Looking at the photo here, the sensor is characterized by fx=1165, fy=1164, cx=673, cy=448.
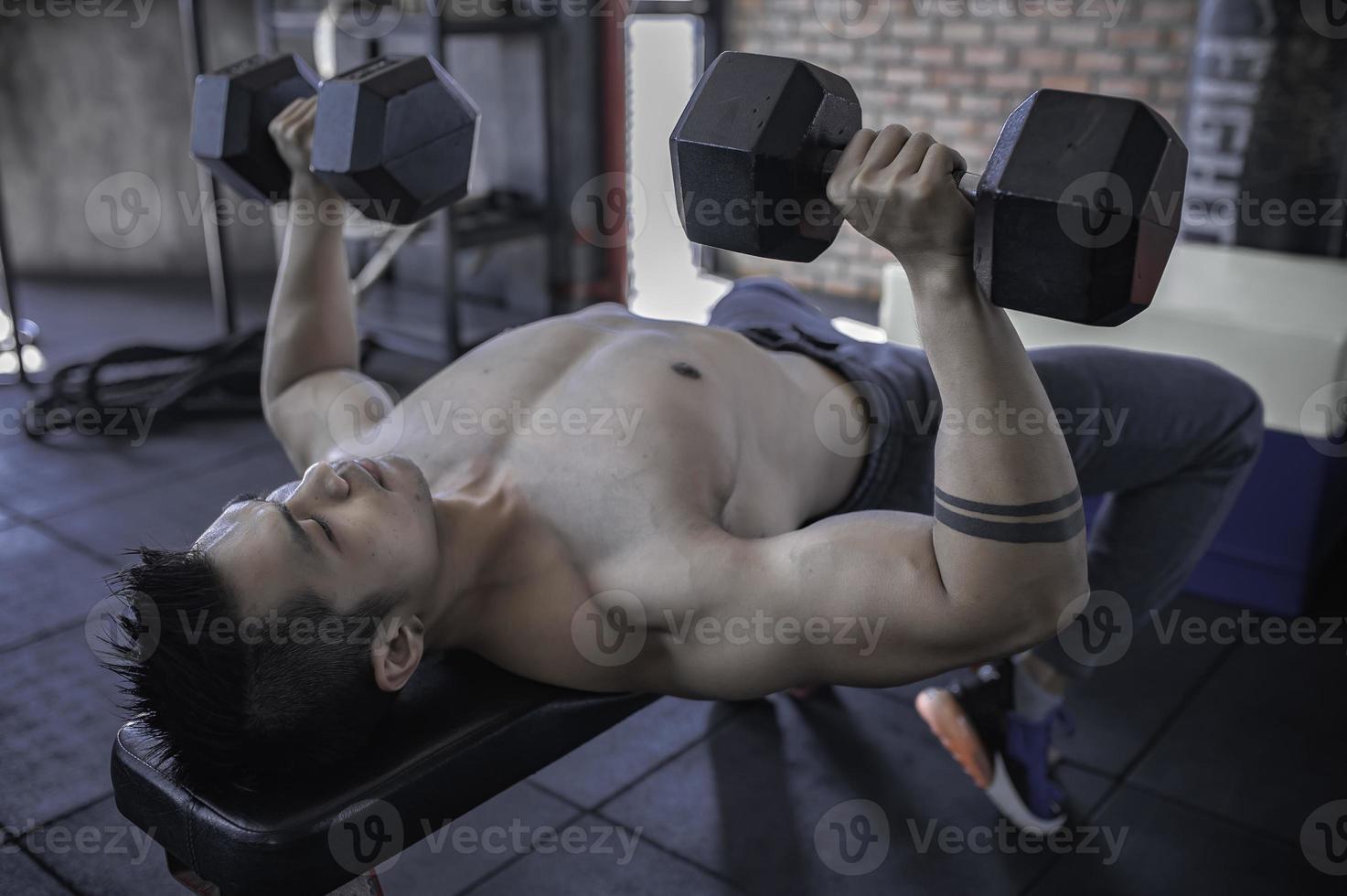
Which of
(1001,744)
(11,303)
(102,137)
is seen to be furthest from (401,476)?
(102,137)

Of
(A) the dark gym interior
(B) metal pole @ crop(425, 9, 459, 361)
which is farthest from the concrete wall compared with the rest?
(B) metal pole @ crop(425, 9, 459, 361)

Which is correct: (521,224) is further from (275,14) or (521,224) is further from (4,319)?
(4,319)

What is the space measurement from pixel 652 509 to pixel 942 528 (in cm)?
40

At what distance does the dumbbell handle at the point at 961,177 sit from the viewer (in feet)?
3.44

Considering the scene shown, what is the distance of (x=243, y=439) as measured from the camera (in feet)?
11.6

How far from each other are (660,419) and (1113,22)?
118 inches

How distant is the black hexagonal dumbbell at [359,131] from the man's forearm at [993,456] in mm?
890

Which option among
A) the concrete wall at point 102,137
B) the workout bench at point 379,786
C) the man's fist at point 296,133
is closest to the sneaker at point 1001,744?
the workout bench at point 379,786

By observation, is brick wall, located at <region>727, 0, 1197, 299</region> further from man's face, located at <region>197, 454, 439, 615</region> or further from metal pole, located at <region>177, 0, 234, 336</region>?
man's face, located at <region>197, 454, 439, 615</region>

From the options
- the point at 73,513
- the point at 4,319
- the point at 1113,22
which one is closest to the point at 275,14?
the point at 4,319

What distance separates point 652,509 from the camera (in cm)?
144

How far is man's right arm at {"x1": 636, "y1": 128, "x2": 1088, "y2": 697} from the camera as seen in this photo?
1.06m

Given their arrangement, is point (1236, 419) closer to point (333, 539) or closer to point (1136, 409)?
point (1136, 409)

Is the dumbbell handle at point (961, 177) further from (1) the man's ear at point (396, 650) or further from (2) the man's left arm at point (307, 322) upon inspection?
(2) the man's left arm at point (307, 322)
